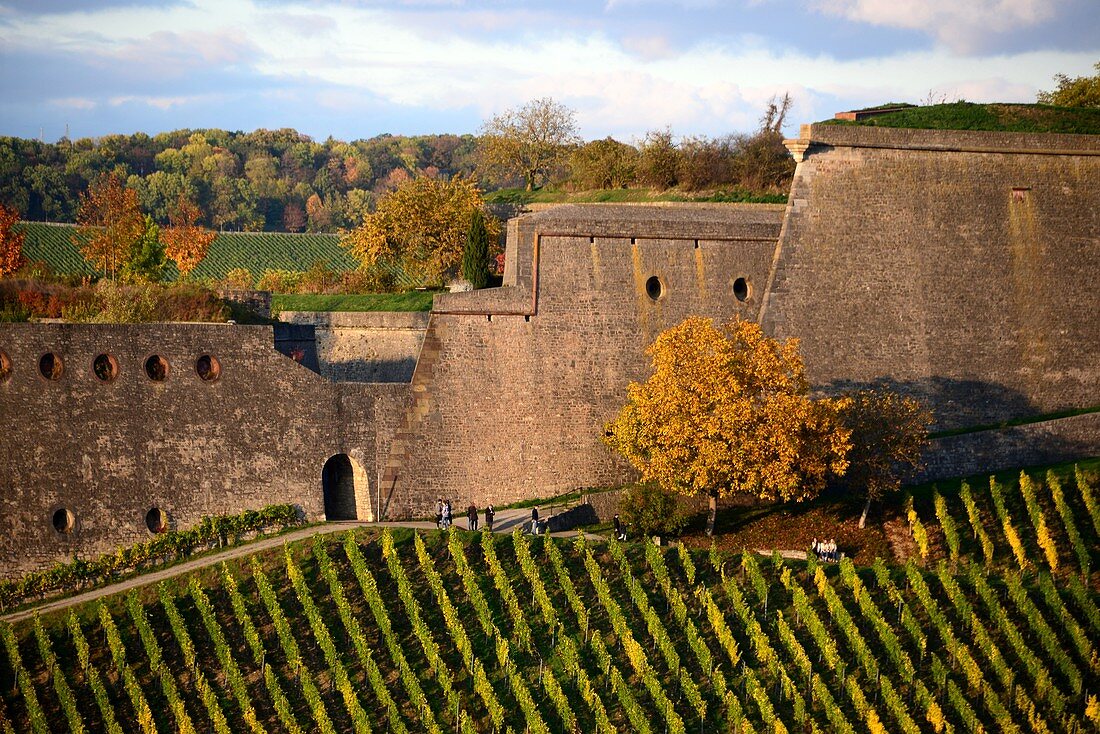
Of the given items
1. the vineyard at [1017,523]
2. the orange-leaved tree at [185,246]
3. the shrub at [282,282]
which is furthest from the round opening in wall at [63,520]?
the orange-leaved tree at [185,246]

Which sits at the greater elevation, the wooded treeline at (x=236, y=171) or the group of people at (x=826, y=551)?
the wooded treeline at (x=236, y=171)

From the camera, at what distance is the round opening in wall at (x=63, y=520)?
117 feet

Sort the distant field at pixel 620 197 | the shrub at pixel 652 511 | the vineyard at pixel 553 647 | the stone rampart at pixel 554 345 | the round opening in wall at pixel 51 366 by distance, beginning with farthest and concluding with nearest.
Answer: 1. the distant field at pixel 620 197
2. the stone rampart at pixel 554 345
3. the shrub at pixel 652 511
4. the round opening in wall at pixel 51 366
5. the vineyard at pixel 553 647

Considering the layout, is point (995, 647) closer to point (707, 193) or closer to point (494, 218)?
point (707, 193)

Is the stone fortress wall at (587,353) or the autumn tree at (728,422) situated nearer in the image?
the stone fortress wall at (587,353)

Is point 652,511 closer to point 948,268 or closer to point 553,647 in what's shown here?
point 553,647

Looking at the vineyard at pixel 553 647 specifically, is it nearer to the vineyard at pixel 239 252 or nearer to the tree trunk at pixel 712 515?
the tree trunk at pixel 712 515

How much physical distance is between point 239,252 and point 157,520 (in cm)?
4380

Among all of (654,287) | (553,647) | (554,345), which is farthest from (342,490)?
(654,287)

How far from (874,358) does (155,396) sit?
18.4m

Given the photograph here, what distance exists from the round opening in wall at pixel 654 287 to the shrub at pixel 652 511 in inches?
231

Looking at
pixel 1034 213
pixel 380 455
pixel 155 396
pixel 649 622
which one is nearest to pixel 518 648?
pixel 649 622

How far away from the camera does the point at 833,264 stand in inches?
1633

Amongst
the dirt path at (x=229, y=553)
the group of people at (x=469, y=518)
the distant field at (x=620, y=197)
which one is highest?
the distant field at (x=620, y=197)
